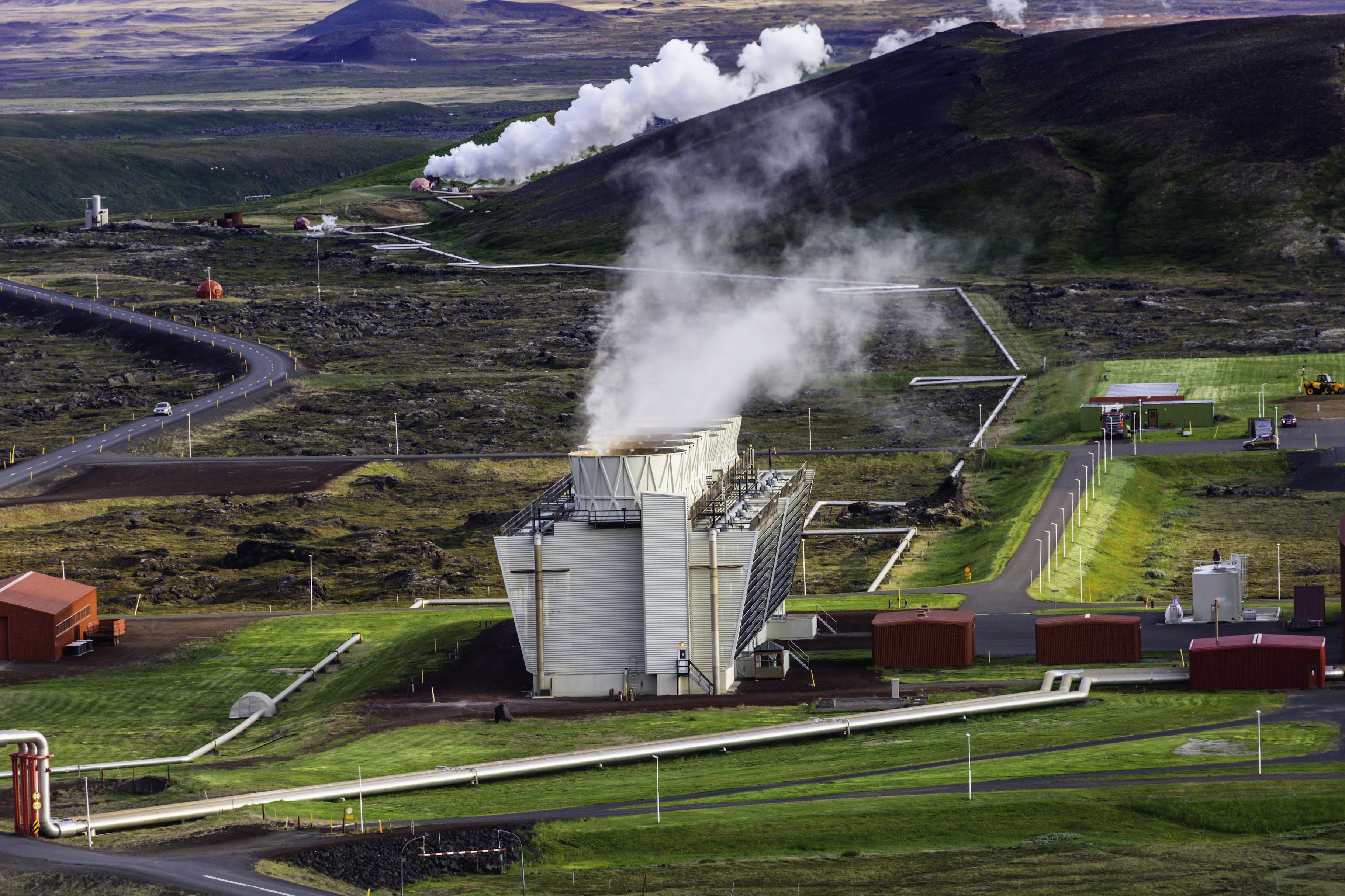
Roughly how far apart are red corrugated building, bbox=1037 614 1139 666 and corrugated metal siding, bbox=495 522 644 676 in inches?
721

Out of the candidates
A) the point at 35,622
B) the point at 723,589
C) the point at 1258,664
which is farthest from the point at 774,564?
the point at 35,622

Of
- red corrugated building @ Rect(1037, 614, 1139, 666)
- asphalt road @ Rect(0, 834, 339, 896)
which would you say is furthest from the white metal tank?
asphalt road @ Rect(0, 834, 339, 896)

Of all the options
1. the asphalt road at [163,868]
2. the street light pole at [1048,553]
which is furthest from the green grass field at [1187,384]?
the asphalt road at [163,868]

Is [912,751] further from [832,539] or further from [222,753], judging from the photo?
[832,539]

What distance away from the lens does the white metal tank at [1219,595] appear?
80.6m

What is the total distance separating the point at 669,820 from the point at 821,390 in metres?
122

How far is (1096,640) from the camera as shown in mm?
75375

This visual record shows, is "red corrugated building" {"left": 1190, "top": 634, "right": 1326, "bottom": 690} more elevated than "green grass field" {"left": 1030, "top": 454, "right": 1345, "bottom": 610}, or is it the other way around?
"green grass field" {"left": 1030, "top": 454, "right": 1345, "bottom": 610}

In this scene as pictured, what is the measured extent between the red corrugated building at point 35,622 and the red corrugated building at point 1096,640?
165ft

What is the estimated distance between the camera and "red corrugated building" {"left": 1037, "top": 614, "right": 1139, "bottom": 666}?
247 feet

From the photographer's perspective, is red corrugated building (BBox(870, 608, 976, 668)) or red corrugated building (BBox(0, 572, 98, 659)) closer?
red corrugated building (BBox(870, 608, 976, 668))

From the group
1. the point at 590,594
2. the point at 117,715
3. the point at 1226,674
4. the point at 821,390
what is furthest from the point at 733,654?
the point at 821,390

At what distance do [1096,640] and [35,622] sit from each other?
53.7 metres

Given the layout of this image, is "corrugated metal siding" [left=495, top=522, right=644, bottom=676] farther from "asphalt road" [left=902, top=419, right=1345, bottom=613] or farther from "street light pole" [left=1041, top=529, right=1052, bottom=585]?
"street light pole" [left=1041, top=529, right=1052, bottom=585]
